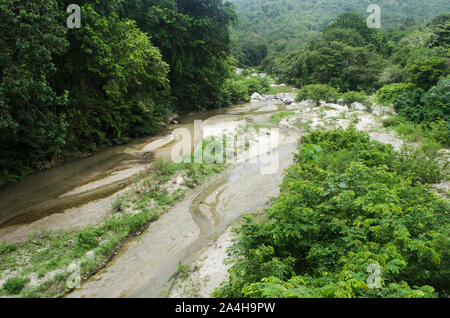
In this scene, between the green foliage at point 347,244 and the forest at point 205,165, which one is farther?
the forest at point 205,165

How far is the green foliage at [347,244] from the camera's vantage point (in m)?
3.52

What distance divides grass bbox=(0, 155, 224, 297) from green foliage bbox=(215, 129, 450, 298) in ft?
11.9

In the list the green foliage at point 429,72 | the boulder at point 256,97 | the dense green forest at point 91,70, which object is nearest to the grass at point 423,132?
the green foliage at point 429,72

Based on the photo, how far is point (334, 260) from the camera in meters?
4.37

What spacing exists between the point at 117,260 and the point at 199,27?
69.1 feet

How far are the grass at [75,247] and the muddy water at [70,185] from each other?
91 cm

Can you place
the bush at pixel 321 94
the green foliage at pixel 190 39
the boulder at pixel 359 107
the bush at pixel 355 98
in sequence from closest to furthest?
the green foliage at pixel 190 39, the boulder at pixel 359 107, the bush at pixel 355 98, the bush at pixel 321 94

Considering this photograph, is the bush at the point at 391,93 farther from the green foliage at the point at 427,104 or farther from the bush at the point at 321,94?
the bush at the point at 321,94

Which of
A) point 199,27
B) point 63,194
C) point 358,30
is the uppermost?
point 358,30

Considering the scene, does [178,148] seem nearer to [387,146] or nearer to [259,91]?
[387,146]

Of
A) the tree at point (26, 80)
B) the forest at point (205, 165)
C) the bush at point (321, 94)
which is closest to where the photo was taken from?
the forest at point (205, 165)

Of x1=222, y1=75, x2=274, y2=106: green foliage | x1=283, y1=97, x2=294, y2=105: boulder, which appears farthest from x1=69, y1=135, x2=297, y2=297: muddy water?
x1=283, y1=97, x2=294, y2=105: boulder

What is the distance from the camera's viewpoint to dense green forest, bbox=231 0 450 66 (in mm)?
73312

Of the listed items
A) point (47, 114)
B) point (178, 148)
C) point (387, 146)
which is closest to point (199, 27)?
point (178, 148)
